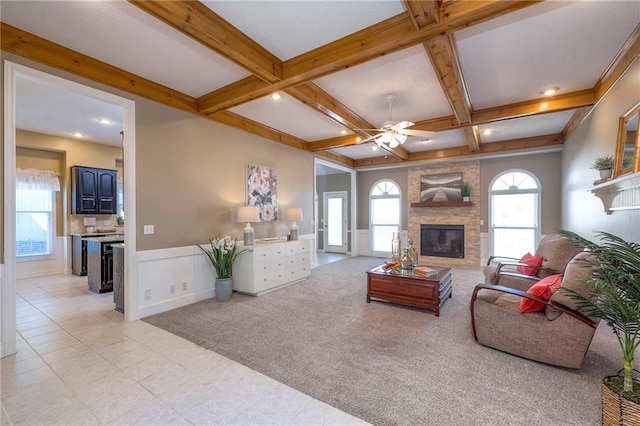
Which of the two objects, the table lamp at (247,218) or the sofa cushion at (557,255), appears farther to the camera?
the table lamp at (247,218)

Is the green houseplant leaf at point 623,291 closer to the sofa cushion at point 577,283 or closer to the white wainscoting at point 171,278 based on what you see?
the sofa cushion at point 577,283

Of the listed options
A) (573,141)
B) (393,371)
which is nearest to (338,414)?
(393,371)

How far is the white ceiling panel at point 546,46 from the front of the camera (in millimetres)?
2262

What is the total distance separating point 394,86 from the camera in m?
3.54

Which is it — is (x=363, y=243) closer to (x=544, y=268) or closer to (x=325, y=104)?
(x=544, y=268)

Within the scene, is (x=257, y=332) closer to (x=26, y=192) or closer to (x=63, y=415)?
(x=63, y=415)

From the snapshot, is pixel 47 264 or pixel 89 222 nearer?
pixel 47 264

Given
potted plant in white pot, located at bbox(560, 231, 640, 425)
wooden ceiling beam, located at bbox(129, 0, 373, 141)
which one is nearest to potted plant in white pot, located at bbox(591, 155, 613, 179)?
potted plant in white pot, located at bbox(560, 231, 640, 425)

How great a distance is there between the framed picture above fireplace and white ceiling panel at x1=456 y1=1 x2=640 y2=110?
3434 millimetres

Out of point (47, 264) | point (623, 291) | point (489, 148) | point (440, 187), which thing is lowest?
point (47, 264)

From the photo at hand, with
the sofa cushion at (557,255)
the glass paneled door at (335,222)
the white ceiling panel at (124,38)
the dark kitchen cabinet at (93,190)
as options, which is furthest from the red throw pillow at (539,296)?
the dark kitchen cabinet at (93,190)

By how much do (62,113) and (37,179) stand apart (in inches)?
90.6

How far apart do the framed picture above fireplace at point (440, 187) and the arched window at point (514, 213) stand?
0.77 m

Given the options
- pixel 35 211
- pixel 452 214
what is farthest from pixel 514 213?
pixel 35 211
